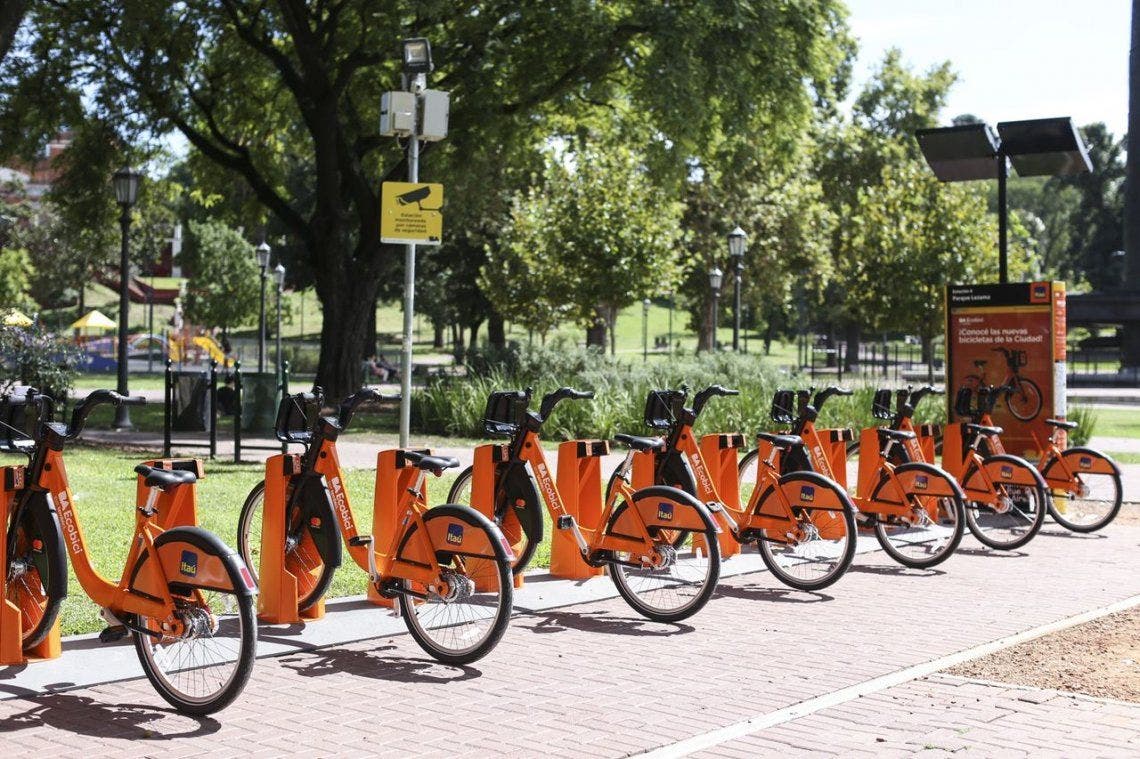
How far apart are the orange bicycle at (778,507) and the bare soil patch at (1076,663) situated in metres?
1.52

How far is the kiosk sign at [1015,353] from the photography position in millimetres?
12906

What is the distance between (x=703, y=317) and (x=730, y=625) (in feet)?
148

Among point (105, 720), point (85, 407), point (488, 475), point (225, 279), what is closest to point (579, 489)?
point (488, 475)

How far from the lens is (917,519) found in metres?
9.67

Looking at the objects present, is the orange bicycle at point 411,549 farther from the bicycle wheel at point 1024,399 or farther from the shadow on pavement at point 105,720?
the bicycle wheel at point 1024,399

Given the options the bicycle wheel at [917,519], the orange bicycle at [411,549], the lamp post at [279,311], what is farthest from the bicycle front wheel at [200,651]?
the lamp post at [279,311]

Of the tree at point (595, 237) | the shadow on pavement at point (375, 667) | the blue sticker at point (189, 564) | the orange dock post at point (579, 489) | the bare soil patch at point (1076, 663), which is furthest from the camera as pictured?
the tree at point (595, 237)

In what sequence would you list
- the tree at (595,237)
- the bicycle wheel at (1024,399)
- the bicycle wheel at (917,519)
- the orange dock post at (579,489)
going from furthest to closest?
the tree at (595,237)
the bicycle wheel at (1024,399)
the bicycle wheel at (917,519)
the orange dock post at (579,489)

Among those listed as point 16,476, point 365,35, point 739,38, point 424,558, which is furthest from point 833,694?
point 365,35

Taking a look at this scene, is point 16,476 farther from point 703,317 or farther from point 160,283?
point 160,283

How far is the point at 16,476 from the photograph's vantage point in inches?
245

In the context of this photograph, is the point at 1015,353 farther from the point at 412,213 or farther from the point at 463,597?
the point at 463,597

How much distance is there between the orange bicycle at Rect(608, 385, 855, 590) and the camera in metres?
8.47

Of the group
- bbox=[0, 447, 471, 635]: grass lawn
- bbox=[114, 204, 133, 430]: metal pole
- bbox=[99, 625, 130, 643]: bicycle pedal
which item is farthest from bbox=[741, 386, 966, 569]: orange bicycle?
bbox=[114, 204, 133, 430]: metal pole
